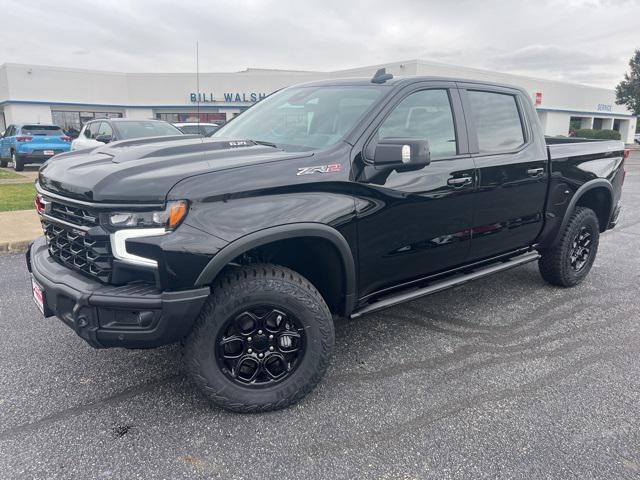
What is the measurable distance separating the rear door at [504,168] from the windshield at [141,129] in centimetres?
850

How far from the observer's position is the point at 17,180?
13.2 m

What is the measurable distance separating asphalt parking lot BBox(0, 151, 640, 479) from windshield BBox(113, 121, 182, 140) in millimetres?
7553

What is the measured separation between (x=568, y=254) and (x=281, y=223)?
335cm

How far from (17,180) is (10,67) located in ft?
86.5

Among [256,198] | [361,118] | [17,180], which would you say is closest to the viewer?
[256,198]

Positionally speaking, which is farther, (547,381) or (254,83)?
(254,83)

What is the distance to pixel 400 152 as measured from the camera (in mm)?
2887

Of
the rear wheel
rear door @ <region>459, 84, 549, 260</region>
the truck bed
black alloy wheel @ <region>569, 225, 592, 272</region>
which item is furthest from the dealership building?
Result: rear door @ <region>459, 84, 549, 260</region>

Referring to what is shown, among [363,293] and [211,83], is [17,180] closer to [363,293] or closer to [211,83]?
[363,293]

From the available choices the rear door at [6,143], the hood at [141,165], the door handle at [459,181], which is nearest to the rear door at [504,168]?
the door handle at [459,181]

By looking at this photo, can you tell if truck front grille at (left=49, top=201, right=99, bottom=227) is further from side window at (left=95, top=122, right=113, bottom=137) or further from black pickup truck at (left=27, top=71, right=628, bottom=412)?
side window at (left=95, top=122, right=113, bottom=137)

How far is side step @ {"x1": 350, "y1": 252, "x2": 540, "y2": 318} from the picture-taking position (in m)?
3.31

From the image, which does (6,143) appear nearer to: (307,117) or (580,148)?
(307,117)

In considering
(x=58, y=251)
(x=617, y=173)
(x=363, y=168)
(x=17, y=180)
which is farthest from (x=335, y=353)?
(x=17, y=180)
